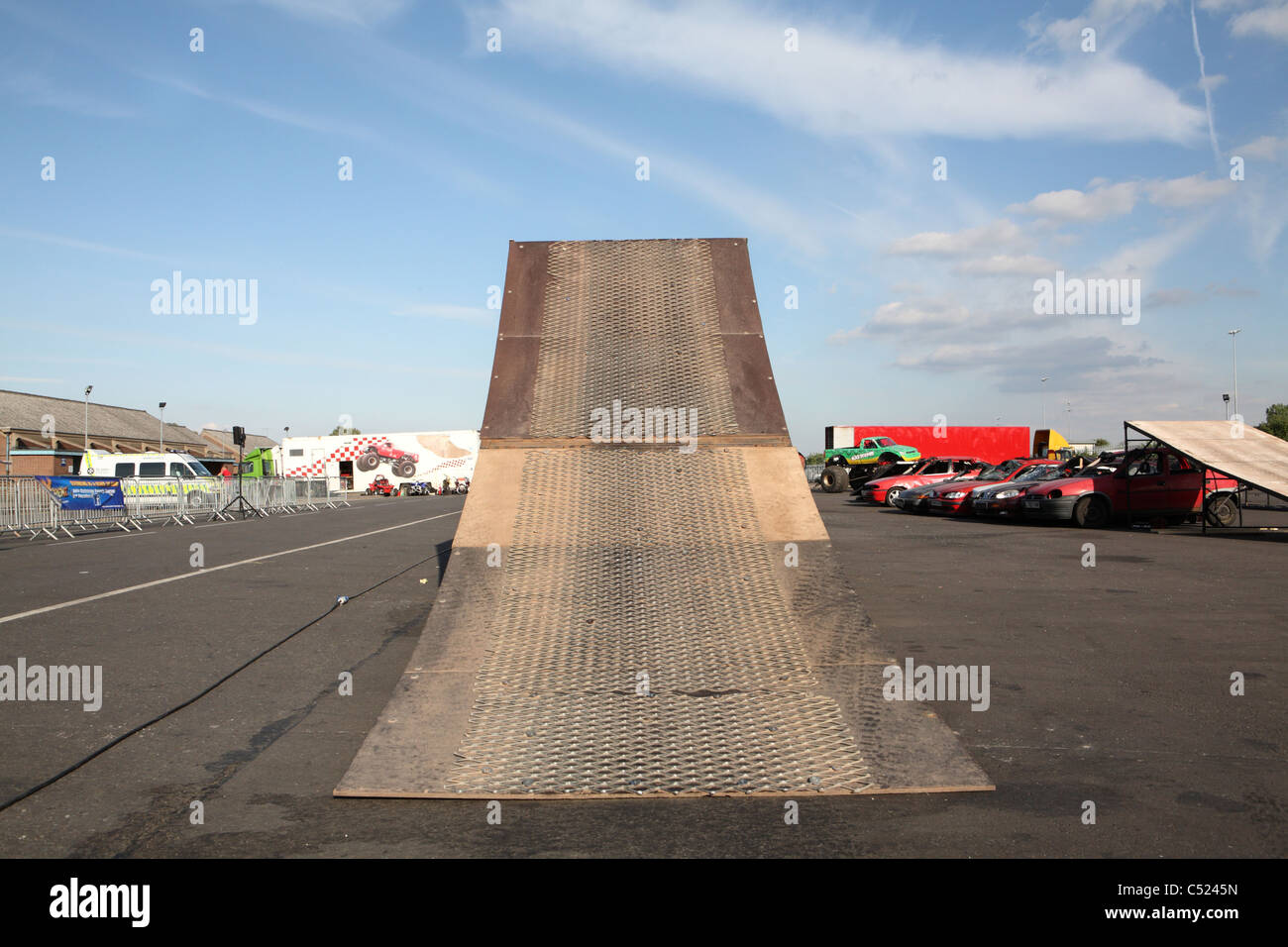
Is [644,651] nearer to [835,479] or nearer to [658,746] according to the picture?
[658,746]

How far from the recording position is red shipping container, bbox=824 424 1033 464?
4441cm

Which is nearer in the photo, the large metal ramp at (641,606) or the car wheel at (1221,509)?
the large metal ramp at (641,606)

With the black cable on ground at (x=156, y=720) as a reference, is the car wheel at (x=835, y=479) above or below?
above

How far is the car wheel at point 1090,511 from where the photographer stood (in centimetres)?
1852

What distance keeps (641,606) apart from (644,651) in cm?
45

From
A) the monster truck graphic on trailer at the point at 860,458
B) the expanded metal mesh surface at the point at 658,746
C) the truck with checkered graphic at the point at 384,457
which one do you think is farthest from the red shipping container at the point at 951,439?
the expanded metal mesh surface at the point at 658,746

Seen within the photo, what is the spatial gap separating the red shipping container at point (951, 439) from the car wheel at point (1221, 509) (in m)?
25.1

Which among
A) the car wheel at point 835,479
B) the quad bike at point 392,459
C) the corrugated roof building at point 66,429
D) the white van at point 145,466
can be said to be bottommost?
the car wheel at point 835,479

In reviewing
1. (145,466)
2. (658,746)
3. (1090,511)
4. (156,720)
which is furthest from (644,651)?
(145,466)

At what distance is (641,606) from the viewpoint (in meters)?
5.38

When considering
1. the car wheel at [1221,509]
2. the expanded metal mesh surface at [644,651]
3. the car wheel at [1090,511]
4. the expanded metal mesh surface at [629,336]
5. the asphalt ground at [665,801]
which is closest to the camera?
the asphalt ground at [665,801]

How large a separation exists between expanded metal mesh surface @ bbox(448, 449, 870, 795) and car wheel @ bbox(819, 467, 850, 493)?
33537 millimetres

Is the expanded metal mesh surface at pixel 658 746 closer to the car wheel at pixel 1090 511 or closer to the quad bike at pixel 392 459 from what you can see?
the car wheel at pixel 1090 511

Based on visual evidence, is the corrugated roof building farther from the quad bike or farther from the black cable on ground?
the black cable on ground
